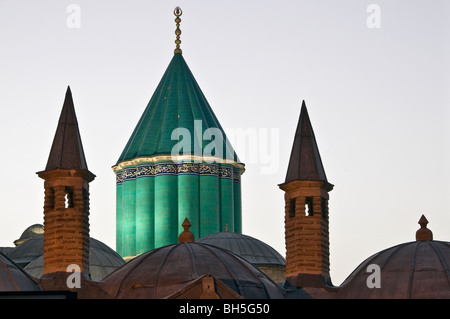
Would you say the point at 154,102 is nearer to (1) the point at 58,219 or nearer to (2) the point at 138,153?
(2) the point at 138,153

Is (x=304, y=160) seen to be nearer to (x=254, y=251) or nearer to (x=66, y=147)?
(x=66, y=147)

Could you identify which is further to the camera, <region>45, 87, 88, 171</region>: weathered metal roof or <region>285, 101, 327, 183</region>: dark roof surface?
<region>285, 101, 327, 183</region>: dark roof surface

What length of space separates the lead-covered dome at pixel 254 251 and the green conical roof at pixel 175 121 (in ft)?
18.0

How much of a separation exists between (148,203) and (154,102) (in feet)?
15.5

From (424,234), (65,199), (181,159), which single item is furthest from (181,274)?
(181,159)

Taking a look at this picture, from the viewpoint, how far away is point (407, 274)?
42.1m

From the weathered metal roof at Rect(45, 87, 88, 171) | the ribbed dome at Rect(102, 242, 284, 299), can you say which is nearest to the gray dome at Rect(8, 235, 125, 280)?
the ribbed dome at Rect(102, 242, 284, 299)

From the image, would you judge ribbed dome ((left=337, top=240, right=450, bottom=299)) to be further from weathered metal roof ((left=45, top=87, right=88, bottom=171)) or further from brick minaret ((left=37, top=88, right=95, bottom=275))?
weathered metal roof ((left=45, top=87, right=88, bottom=171))

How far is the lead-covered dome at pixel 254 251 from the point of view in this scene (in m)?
54.1

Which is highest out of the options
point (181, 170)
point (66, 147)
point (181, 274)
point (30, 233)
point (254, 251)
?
point (181, 170)

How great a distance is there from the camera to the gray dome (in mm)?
50531

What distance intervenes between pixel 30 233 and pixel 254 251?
1086 cm

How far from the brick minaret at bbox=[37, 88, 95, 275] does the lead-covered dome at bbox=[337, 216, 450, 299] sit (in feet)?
25.2
